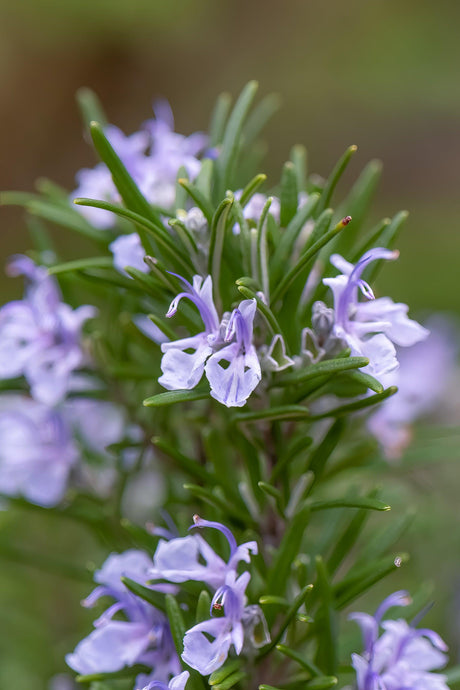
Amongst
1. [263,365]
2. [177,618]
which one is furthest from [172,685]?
[263,365]

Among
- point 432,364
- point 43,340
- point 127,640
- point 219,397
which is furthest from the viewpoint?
point 432,364

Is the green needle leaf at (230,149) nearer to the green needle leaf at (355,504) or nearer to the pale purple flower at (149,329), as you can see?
the pale purple flower at (149,329)

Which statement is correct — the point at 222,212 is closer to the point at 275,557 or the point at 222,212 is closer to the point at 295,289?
the point at 295,289

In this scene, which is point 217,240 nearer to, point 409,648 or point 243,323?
point 243,323

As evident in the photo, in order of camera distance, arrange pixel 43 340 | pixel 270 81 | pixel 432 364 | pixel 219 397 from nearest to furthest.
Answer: pixel 219 397 < pixel 43 340 < pixel 432 364 < pixel 270 81

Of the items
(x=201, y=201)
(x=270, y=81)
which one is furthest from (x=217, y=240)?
(x=270, y=81)

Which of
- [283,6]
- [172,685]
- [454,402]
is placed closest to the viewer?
[172,685]

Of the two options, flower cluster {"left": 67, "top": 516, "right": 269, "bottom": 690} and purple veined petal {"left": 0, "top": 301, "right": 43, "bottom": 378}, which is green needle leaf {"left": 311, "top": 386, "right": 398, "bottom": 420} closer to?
flower cluster {"left": 67, "top": 516, "right": 269, "bottom": 690}
